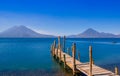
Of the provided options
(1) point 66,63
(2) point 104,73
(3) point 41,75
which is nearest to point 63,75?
(3) point 41,75

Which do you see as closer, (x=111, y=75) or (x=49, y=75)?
(x=111, y=75)

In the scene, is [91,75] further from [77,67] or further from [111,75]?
[77,67]

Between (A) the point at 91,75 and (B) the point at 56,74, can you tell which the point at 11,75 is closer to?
(B) the point at 56,74

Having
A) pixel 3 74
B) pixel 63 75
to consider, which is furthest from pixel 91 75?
pixel 3 74

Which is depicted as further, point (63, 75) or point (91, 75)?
point (63, 75)

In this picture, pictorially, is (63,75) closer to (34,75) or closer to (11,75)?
(34,75)

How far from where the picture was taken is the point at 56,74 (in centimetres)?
2367

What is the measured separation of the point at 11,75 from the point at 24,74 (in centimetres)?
158

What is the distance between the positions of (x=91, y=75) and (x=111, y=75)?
1884 mm

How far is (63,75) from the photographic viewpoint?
2339 cm

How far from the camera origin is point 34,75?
22.9 metres

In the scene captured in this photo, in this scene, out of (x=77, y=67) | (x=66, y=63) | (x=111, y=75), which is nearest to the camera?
(x=111, y=75)

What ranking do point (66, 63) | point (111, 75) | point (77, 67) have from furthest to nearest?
point (66, 63), point (77, 67), point (111, 75)

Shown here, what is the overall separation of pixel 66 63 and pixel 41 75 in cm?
599
